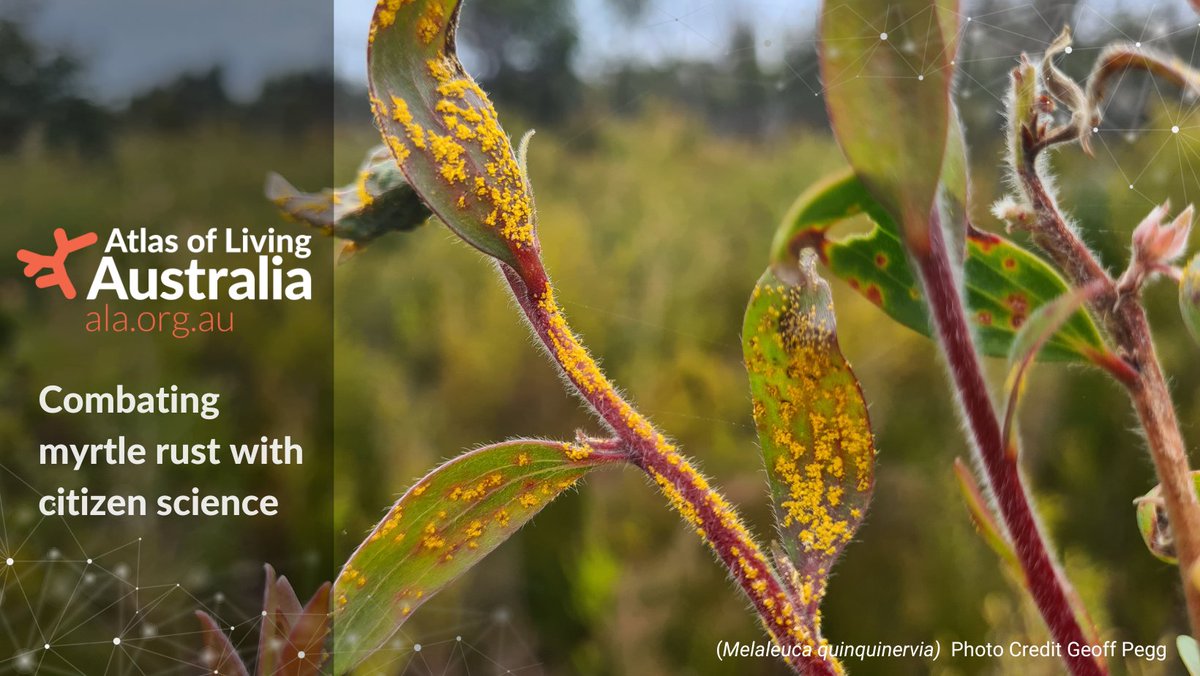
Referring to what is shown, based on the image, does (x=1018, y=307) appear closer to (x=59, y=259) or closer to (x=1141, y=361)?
(x=1141, y=361)

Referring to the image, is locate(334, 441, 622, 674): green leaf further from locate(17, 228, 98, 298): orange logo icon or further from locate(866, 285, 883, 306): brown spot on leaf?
locate(17, 228, 98, 298): orange logo icon

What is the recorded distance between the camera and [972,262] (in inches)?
8.9

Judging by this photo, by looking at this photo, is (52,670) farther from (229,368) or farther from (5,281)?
(229,368)

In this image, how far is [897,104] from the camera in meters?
0.17

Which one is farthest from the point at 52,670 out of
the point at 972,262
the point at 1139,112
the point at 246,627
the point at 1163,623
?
the point at 1163,623

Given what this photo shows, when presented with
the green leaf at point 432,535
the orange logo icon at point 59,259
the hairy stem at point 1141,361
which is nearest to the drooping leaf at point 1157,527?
the hairy stem at point 1141,361

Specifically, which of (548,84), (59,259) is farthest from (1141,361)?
(548,84)

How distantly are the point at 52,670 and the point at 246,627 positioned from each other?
79 millimetres

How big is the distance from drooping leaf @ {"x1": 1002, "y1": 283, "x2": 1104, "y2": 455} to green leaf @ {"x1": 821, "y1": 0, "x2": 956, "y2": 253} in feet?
0.08

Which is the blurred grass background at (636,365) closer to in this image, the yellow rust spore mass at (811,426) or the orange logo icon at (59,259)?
the orange logo icon at (59,259)

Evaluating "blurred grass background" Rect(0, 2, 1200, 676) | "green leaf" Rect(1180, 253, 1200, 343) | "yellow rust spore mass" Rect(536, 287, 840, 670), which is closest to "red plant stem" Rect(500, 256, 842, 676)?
"yellow rust spore mass" Rect(536, 287, 840, 670)

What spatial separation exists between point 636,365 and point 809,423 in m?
0.55

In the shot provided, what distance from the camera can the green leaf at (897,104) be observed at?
167mm

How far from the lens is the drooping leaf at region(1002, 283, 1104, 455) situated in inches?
6.5
